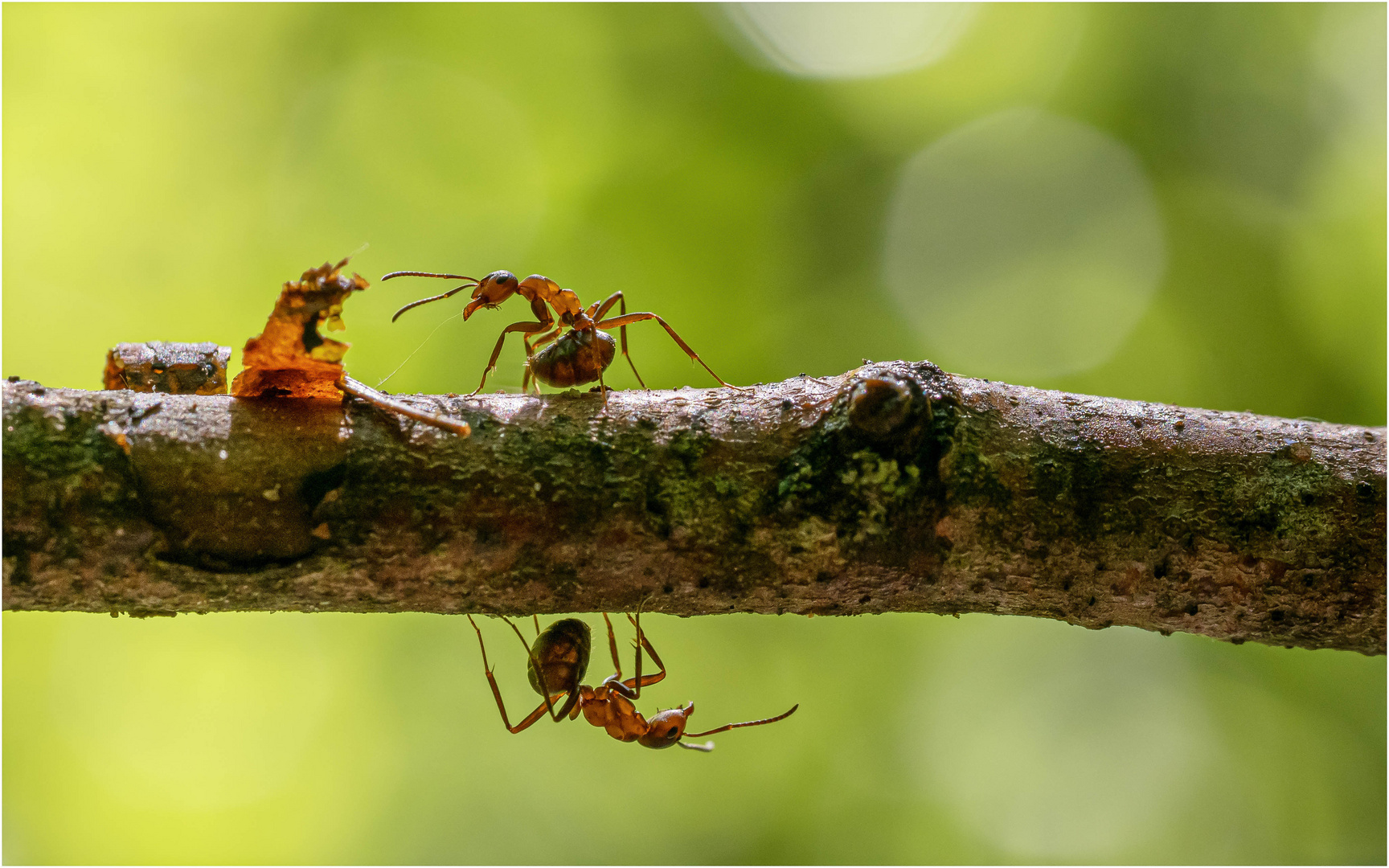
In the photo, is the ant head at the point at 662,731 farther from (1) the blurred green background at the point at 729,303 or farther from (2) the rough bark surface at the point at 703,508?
(2) the rough bark surface at the point at 703,508

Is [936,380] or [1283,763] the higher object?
[936,380]

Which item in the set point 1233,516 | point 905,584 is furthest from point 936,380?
point 1233,516

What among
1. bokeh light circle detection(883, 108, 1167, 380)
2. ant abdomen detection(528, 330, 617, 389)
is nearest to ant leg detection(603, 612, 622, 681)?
ant abdomen detection(528, 330, 617, 389)

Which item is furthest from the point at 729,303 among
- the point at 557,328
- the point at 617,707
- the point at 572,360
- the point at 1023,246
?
the point at 572,360

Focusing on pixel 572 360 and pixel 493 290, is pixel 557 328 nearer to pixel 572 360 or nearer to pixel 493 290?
pixel 493 290

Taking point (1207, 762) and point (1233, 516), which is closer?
point (1233, 516)

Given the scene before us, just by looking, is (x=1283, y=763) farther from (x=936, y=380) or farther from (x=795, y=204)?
(x=936, y=380)

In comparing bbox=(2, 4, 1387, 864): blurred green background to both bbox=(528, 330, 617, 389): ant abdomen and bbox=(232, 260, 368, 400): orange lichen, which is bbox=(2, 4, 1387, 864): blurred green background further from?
bbox=(232, 260, 368, 400): orange lichen
